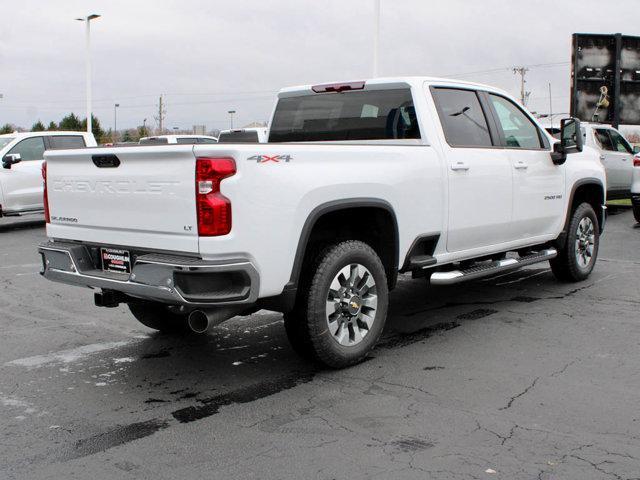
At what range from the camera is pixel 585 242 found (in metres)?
8.19

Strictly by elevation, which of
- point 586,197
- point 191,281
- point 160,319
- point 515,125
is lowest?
point 160,319

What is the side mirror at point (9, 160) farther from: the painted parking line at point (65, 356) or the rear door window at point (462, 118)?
the rear door window at point (462, 118)

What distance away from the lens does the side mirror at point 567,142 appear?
288 inches

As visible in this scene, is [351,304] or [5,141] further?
[5,141]

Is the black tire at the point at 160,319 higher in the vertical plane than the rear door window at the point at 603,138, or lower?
lower

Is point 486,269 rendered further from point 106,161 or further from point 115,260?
point 106,161

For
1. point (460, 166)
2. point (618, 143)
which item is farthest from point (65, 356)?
point (618, 143)

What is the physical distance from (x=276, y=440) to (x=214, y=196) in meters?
1.39

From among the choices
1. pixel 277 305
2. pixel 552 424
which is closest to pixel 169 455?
pixel 277 305

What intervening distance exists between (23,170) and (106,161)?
11.0 meters

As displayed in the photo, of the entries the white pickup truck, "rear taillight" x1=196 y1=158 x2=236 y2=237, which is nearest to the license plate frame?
the white pickup truck

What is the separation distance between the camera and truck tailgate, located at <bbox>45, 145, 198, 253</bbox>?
4.38m

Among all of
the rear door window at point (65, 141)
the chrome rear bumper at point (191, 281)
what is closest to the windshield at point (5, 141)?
the rear door window at point (65, 141)

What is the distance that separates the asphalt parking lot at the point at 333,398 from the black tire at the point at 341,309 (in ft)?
0.57
